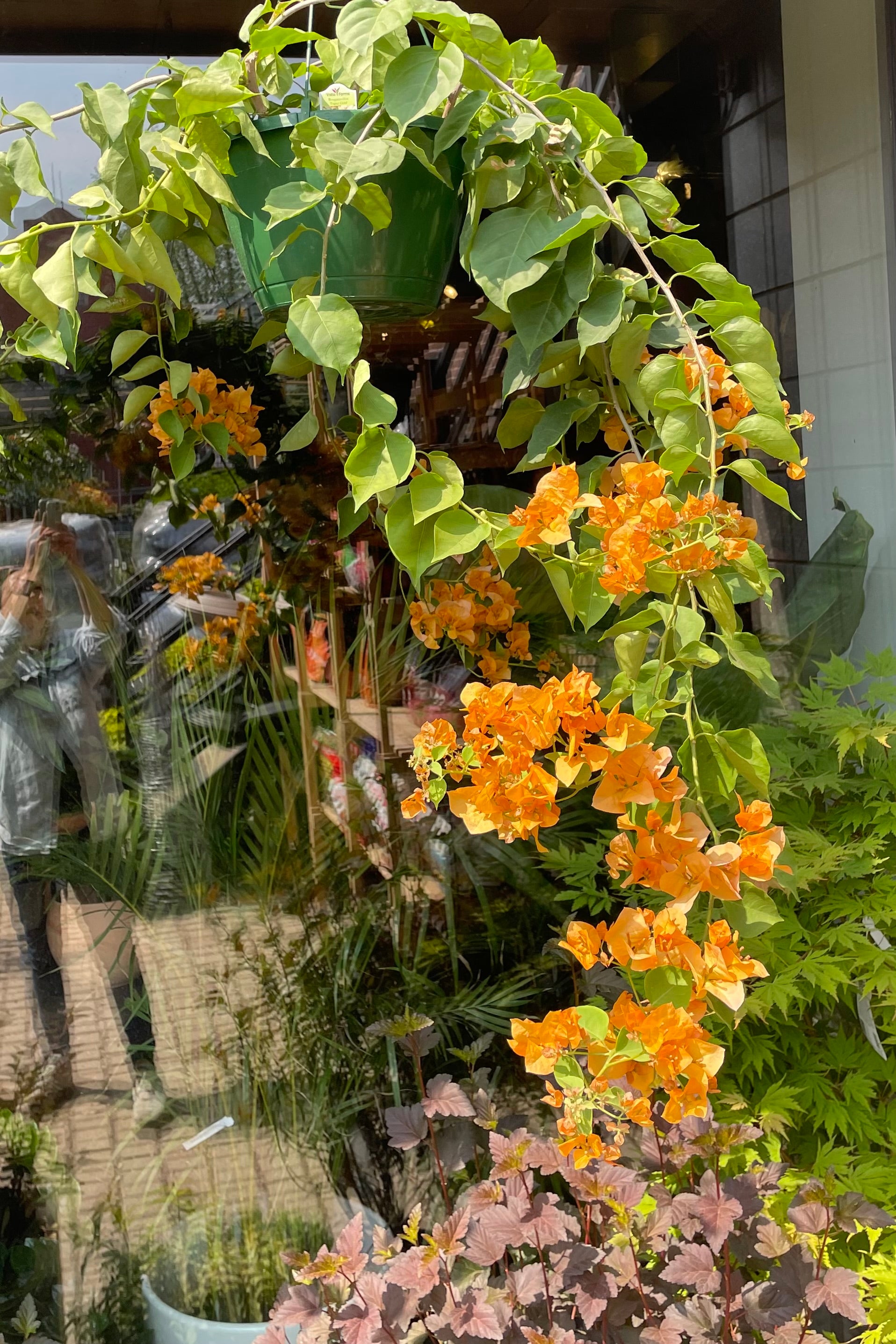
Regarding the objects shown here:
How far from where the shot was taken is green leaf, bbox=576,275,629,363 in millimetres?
778

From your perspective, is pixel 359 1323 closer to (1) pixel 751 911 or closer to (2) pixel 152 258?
(1) pixel 751 911

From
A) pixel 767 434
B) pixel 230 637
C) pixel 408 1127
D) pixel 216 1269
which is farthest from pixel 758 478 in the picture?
pixel 216 1269

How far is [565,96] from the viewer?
821 millimetres

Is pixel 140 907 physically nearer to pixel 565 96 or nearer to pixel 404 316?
pixel 404 316

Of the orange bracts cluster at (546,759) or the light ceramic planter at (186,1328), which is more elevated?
the orange bracts cluster at (546,759)

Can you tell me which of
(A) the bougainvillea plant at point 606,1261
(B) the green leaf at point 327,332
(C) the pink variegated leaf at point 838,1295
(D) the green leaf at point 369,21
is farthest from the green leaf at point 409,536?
(C) the pink variegated leaf at point 838,1295

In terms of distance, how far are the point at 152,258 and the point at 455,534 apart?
32 cm

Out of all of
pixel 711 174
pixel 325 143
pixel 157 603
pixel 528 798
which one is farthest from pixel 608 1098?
pixel 711 174

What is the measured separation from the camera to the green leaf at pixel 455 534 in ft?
2.52

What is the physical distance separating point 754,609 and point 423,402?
0.63 meters

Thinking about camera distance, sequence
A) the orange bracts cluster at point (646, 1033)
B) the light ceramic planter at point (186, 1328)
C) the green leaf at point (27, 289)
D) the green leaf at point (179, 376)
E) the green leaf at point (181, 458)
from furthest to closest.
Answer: the light ceramic planter at point (186, 1328) < the green leaf at point (181, 458) < the green leaf at point (179, 376) < the green leaf at point (27, 289) < the orange bracts cluster at point (646, 1033)

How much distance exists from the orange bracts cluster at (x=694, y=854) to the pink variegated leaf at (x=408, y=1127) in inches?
21.3

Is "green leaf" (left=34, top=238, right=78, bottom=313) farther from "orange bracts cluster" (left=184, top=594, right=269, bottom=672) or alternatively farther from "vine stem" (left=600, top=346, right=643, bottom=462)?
"orange bracts cluster" (left=184, top=594, right=269, bottom=672)

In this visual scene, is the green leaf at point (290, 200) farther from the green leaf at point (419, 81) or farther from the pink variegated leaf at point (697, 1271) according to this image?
the pink variegated leaf at point (697, 1271)
